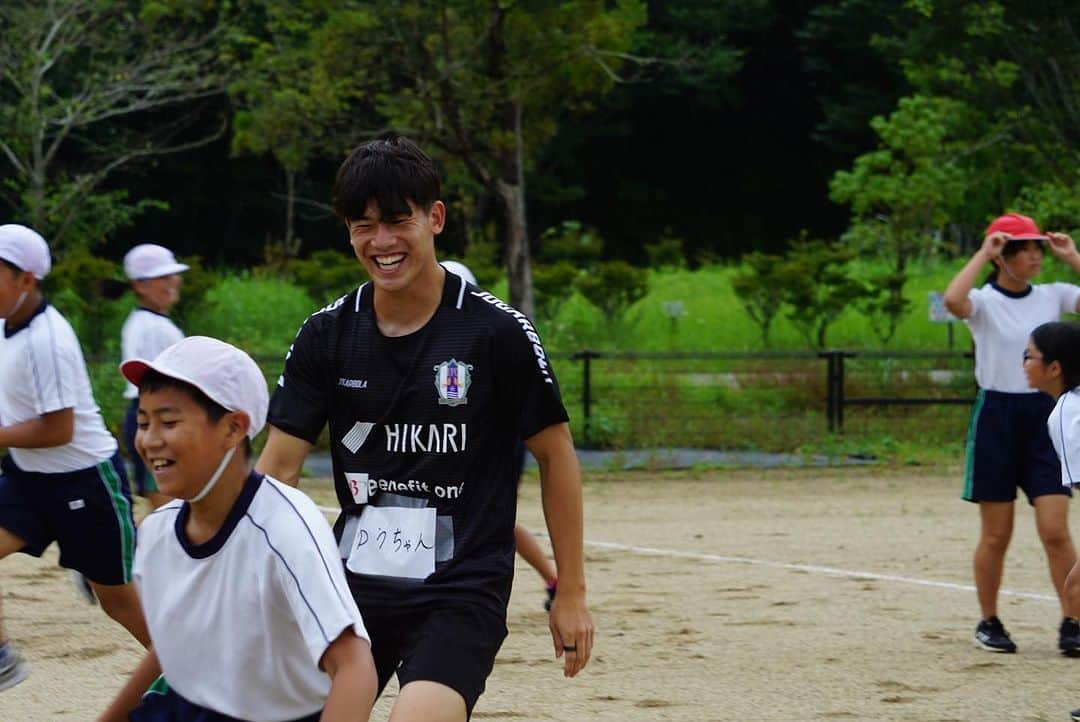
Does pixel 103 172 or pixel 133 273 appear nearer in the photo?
pixel 133 273

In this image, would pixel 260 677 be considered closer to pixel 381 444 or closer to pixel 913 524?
pixel 381 444

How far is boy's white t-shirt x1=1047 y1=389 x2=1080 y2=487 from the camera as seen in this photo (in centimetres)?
614

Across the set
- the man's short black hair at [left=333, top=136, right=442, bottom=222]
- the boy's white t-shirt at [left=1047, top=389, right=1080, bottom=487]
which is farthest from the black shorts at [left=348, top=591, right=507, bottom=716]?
the boy's white t-shirt at [left=1047, top=389, right=1080, bottom=487]

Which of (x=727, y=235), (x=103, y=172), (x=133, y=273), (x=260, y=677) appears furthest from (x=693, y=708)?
(x=727, y=235)

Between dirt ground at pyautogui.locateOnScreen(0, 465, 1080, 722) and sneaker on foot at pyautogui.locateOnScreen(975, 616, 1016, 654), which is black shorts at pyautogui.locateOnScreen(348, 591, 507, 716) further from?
sneaker on foot at pyautogui.locateOnScreen(975, 616, 1016, 654)

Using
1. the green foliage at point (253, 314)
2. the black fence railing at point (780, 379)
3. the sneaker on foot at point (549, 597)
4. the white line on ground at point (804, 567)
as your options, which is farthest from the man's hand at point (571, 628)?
the green foliage at point (253, 314)

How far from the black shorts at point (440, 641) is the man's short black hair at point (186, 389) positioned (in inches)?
34.9

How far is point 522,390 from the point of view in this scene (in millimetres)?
4359

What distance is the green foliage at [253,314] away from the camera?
19.8m

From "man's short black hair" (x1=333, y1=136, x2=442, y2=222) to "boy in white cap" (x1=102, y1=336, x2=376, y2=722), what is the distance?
2.62 ft

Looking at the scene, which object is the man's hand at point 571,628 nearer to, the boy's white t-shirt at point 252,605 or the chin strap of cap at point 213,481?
the boy's white t-shirt at point 252,605

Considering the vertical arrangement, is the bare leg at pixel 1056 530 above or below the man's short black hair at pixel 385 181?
below

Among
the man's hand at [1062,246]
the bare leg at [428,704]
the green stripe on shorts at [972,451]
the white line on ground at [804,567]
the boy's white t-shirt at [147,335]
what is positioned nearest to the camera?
the bare leg at [428,704]

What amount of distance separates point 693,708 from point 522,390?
2872 millimetres
